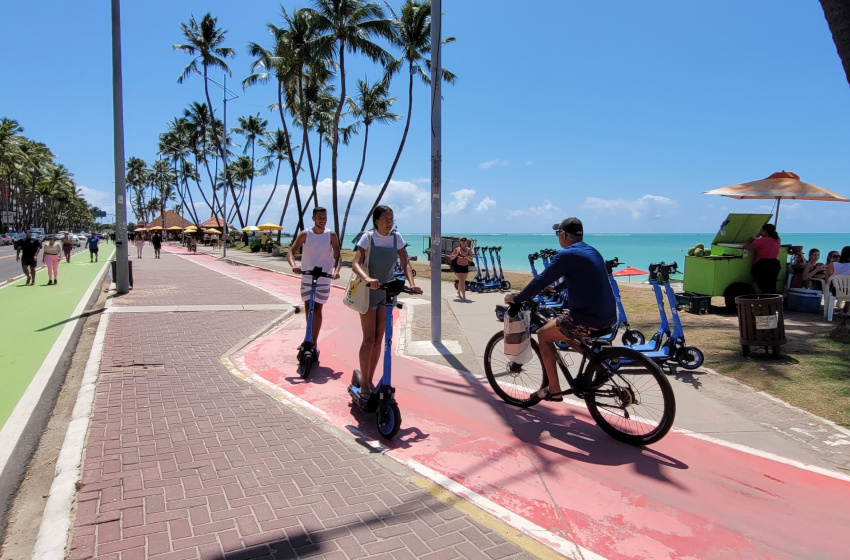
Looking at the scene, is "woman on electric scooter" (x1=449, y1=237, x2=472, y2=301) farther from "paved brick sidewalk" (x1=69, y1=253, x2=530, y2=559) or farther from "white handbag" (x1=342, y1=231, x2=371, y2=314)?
"white handbag" (x1=342, y1=231, x2=371, y2=314)

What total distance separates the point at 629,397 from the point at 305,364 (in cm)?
349

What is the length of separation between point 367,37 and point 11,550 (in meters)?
29.0

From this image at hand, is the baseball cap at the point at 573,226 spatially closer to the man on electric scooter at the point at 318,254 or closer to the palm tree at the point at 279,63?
the man on electric scooter at the point at 318,254

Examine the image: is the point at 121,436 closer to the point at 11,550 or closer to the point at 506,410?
the point at 11,550

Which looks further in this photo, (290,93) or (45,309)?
(290,93)

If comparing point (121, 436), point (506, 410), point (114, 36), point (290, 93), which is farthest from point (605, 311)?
point (290, 93)

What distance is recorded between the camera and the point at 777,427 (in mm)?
4543

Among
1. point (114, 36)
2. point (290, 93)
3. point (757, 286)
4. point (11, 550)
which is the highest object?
point (290, 93)

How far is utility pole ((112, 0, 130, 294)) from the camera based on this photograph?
41.1 ft

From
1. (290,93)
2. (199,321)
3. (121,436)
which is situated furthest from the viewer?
(290,93)

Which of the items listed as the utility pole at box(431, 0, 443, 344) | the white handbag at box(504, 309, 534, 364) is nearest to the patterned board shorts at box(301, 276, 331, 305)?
the utility pole at box(431, 0, 443, 344)

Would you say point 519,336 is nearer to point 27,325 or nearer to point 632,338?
point 632,338

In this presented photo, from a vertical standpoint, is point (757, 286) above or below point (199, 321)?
above

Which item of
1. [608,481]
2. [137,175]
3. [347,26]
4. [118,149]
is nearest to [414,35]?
[347,26]
